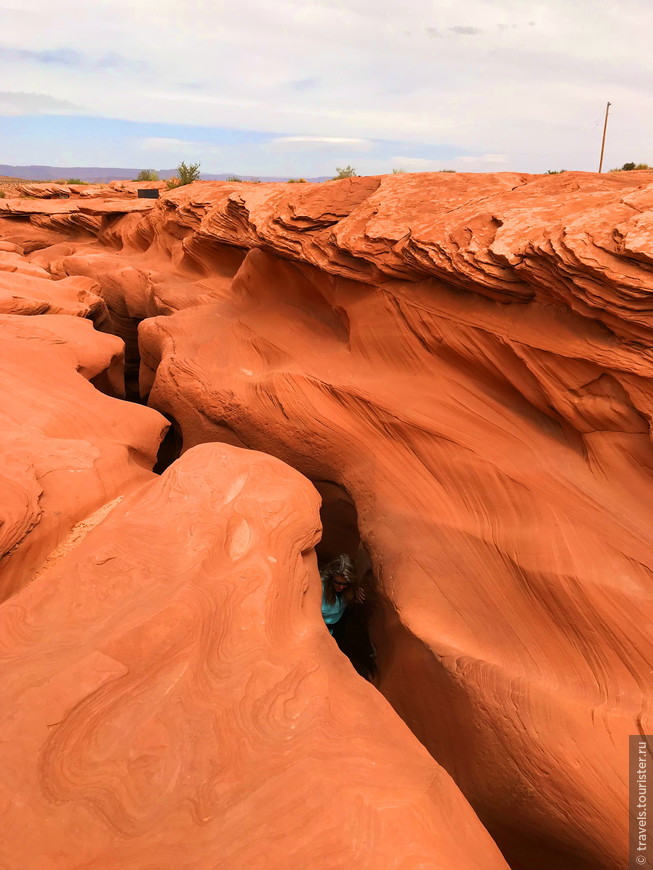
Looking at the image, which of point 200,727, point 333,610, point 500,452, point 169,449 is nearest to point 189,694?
point 200,727

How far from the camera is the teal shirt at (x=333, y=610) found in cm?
442

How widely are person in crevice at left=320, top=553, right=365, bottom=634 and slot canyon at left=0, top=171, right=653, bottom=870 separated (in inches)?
7.2

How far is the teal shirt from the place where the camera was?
174 inches

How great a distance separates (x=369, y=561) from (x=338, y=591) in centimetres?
35

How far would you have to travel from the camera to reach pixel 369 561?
441 centimetres

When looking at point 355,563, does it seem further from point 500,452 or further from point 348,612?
point 500,452

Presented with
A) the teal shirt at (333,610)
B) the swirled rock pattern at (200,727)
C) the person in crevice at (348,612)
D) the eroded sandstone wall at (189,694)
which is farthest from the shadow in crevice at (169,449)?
the swirled rock pattern at (200,727)

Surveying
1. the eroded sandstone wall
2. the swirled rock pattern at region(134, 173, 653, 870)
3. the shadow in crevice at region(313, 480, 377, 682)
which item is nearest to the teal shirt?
the shadow in crevice at region(313, 480, 377, 682)

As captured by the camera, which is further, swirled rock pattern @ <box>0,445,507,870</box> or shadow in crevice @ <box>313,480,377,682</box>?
shadow in crevice @ <box>313,480,377,682</box>

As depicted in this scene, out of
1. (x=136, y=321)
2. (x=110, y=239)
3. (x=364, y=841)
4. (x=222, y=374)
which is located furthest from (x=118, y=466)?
(x=110, y=239)

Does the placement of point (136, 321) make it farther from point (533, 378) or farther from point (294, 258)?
point (533, 378)

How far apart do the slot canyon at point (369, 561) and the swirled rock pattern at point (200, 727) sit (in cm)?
1

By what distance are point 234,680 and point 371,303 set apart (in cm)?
348

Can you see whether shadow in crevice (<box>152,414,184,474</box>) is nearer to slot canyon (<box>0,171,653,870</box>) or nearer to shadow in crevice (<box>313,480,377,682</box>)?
slot canyon (<box>0,171,653,870</box>)
